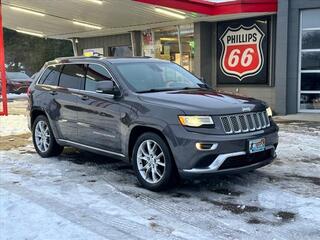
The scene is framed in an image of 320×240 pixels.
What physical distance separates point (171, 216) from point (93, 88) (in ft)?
9.10

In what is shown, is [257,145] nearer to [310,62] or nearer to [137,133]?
[137,133]

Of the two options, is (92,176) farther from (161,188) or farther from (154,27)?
(154,27)

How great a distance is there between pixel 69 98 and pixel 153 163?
2.22 m

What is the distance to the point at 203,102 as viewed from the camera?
588cm

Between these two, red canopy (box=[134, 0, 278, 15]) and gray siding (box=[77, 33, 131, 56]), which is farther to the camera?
gray siding (box=[77, 33, 131, 56])

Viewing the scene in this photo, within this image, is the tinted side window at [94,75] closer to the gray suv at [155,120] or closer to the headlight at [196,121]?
the gray suv at [155,120]

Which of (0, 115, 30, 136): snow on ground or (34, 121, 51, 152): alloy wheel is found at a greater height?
(34, 121, 51, 152): alloy wheel

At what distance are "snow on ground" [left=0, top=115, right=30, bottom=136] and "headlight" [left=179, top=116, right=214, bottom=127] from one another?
6.70 metres

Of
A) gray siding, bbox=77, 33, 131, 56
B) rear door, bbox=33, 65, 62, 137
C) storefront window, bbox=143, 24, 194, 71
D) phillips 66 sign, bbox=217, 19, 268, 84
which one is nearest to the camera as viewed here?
rear door, bbox=33, 65, 62, 137

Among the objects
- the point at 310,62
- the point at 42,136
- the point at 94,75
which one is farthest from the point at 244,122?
the point at 310,62

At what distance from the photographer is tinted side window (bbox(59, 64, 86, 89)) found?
7.46 meters

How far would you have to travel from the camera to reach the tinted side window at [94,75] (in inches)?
274

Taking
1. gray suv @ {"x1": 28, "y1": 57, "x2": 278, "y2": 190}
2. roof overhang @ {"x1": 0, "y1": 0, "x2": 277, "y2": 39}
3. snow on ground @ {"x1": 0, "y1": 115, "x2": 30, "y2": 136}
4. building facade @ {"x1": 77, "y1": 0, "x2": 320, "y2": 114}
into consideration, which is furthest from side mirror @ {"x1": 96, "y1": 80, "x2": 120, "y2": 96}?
building facade @ {"x1": 77, "y1": 0, "x2": 320, "y2": 114}

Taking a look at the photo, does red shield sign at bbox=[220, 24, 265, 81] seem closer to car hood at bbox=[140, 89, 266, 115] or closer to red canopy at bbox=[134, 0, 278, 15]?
red canopy at bbox=[134, 0, 278, 15]
